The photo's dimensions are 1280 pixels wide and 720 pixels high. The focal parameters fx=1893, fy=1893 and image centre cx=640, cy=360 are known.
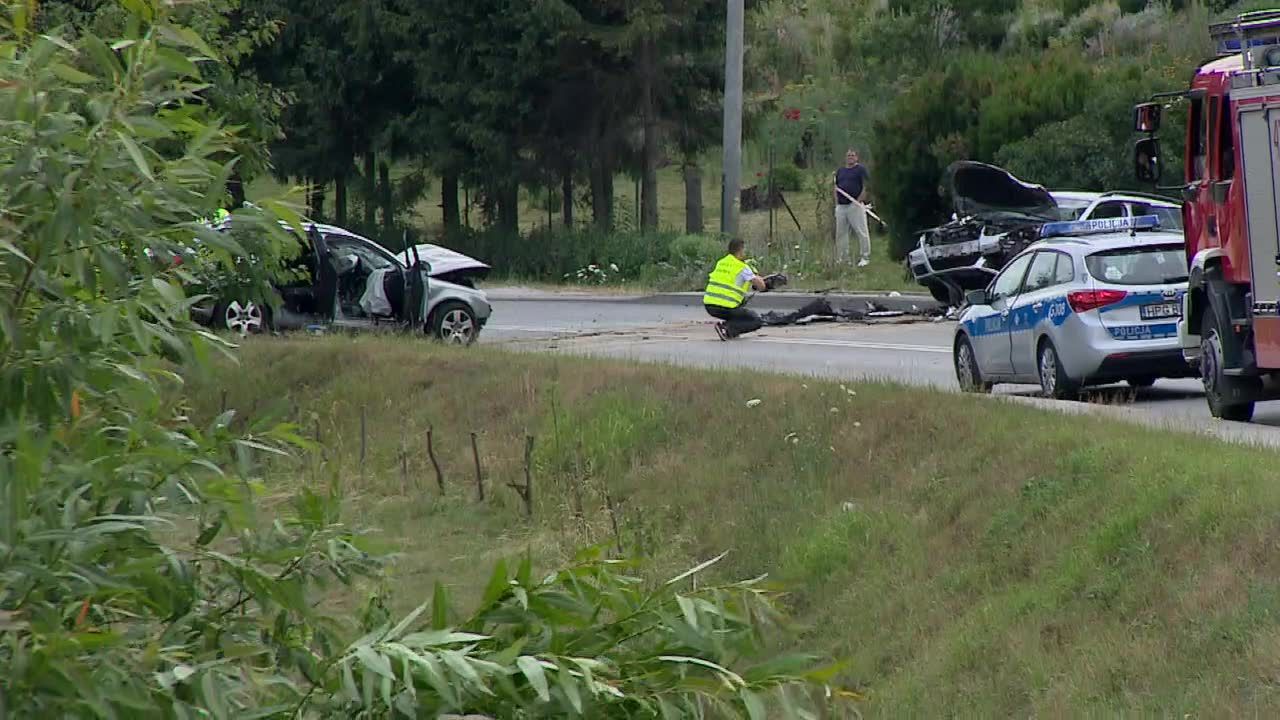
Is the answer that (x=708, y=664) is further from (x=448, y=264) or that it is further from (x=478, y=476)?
(x=448, y=264)

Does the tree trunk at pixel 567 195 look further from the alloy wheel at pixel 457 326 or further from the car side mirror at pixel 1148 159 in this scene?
the car side mirror at pixel 1148 159

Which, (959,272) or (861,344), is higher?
(959,272)

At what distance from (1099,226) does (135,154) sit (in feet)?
57.7

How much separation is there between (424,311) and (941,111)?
12.6 metres

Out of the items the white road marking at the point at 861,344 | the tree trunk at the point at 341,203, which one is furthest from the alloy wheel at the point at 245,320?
the tree trunk at the point at 341,203

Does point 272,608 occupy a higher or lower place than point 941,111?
lower

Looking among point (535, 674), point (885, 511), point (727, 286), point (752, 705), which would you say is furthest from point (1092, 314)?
point (535, 674)

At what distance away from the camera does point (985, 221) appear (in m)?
24.8

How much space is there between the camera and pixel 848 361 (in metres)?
20.3

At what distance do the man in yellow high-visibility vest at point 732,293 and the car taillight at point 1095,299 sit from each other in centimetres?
784

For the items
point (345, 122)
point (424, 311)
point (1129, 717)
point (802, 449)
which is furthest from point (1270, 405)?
point (345, 122)

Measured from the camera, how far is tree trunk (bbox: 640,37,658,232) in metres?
39.3

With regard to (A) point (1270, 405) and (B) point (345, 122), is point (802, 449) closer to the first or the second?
(A) point (1270, 405)

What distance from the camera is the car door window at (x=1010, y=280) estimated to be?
56.1ft
